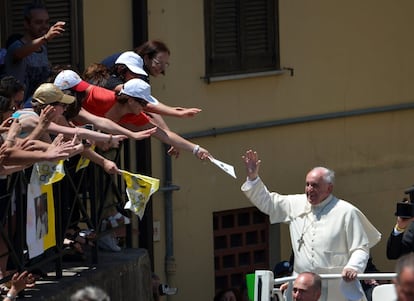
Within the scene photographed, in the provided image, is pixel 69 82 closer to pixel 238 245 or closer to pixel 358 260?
pixel 358 260

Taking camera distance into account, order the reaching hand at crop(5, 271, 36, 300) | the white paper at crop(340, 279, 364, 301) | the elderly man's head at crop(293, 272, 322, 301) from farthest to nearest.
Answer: the white paper at crop(340, 279, 364, 301) → the elderly man's head at crop(293, 272, 322, 301) → the reaching hand at crop(5, 271, 36, 300)

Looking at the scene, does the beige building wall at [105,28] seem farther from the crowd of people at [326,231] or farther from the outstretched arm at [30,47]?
the crowd of people at [326,231]

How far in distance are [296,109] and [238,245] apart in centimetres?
166

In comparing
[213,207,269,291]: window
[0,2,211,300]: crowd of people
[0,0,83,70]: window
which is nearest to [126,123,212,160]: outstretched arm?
[0,2,211,300]: crowd of people

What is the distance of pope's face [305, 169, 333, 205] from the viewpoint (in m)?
A: 12.1

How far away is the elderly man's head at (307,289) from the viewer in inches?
399

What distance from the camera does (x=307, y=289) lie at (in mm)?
10125

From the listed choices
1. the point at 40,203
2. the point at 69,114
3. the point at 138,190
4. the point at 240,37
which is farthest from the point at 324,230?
the point at 240,37

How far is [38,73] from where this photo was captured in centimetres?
1227

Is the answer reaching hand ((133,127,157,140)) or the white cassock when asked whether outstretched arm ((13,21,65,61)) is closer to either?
reaching hand ((133,127,157,140))

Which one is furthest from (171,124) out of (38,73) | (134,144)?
(38,73)

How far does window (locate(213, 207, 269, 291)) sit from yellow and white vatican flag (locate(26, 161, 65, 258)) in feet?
18.2

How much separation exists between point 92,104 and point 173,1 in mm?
4071

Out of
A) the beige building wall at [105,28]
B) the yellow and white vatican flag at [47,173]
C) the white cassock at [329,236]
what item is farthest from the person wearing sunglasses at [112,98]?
the beige building wall at [105,28]
